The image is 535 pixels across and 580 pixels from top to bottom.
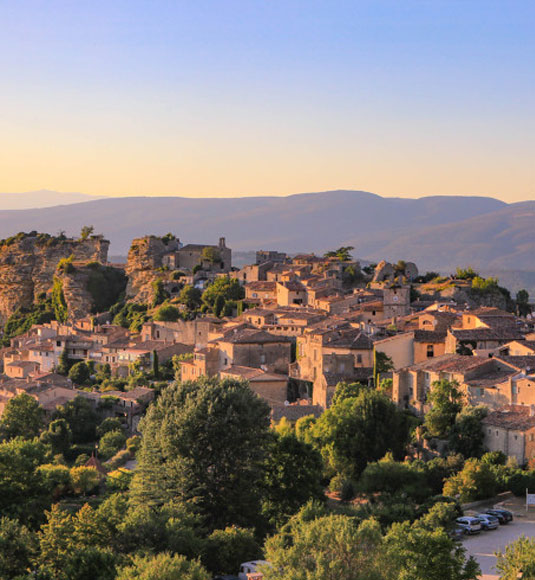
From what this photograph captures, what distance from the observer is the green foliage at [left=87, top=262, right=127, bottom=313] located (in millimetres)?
80000

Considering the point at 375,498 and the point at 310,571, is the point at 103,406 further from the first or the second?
the point at 310,571

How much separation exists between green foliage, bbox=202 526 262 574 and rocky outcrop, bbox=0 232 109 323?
63006 mm

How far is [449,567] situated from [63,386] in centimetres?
3742

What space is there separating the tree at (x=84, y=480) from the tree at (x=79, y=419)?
965 cm

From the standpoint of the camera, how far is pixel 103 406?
51.4 m

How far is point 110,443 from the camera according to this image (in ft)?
156

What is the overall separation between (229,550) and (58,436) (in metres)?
23.8

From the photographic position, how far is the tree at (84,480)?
39.3 metres

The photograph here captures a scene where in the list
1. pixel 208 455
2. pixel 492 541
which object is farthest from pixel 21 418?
pixel 492 541

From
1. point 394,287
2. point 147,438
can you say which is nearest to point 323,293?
point 394,287

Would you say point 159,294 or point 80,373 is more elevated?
point 159,294

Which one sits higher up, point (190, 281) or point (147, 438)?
point (190, 281)

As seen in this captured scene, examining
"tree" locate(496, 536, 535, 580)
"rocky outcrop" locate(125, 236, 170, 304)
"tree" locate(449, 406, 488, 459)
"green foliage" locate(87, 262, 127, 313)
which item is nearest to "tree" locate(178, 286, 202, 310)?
"rocky outcrop" locate(125, 236, 170, 304)

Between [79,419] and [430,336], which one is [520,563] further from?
[79,419]
